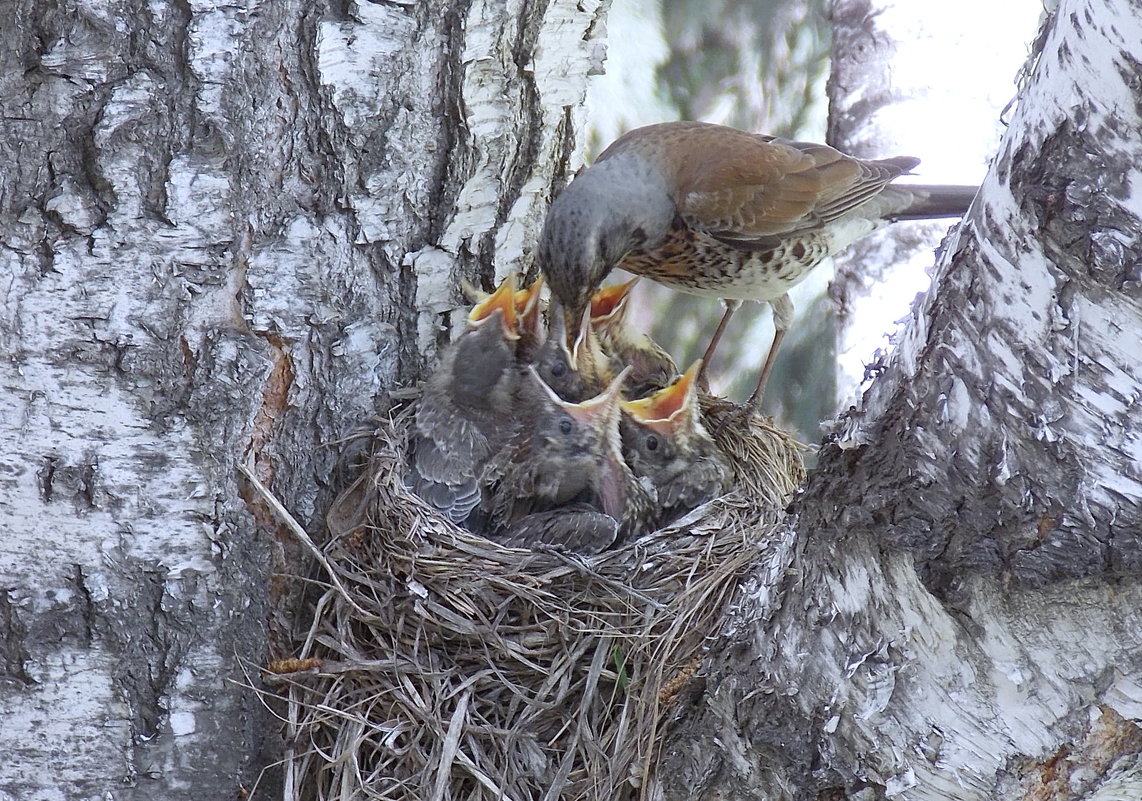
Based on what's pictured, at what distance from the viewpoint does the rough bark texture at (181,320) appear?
212 centimetres

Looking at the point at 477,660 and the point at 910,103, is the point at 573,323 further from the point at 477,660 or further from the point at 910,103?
the point at 910,103

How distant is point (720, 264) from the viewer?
360 cm

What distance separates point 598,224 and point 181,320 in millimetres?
1213

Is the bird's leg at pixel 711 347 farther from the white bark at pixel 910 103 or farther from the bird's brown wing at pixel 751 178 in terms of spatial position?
the white bark at pixel 910 103

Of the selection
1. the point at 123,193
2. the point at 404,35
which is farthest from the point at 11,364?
the point at 404,35

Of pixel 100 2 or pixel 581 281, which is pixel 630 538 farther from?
pixel 100 2

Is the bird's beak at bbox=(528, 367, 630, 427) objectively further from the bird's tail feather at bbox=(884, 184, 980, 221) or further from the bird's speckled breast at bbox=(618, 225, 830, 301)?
the bird's tail feather at bbox=(884, 184, 980, 221)

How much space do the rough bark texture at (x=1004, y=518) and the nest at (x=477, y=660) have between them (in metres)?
0.55

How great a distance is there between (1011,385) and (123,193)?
5.26 feet

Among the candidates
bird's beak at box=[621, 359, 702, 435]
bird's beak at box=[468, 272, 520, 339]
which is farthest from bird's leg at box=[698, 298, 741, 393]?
bird's beak at box=[468, 272, 520, 339]

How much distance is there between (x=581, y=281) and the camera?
3.12 m

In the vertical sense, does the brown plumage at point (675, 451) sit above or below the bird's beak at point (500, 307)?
below

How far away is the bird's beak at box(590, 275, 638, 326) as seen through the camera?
3.65m

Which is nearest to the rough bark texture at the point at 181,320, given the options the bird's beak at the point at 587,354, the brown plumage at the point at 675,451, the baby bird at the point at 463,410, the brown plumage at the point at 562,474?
the baby bird at the point at 463,410
